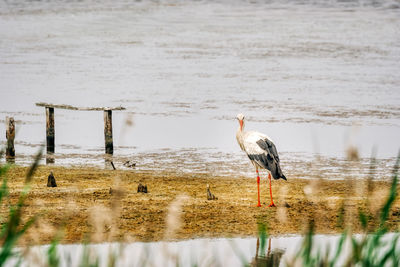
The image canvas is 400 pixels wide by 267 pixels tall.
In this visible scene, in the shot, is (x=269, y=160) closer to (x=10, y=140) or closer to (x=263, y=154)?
(x=263, y=154)

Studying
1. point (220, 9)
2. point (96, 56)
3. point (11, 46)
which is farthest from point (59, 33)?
point (220, 9)

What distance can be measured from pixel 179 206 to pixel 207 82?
100.0 feet

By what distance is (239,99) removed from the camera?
3988cm

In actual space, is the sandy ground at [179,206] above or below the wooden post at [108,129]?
below

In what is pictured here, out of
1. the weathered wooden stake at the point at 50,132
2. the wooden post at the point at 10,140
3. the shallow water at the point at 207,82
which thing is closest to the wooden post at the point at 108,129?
the shallow water at the point at 207,82

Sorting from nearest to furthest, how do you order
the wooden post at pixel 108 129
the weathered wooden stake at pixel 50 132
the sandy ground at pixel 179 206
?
the sandy ground at pixel 179 206 → the wooden post at pixel 108 129 → the weathered wooden stake at pixel 50 132

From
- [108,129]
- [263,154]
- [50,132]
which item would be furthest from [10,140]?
[263,154]

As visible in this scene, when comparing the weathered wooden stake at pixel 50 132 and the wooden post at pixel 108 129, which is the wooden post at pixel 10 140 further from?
the wooden post at pixel 108 129

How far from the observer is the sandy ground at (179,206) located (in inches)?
559

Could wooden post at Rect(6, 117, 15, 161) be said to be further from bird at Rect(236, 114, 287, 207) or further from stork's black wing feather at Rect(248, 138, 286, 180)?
stork's black wing feather at Rect(248, 138, 286, 180)

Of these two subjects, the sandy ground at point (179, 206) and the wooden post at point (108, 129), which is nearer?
the sandy ground at point (179, 206)

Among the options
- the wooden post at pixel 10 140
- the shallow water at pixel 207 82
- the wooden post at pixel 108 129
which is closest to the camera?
the wooden post at pixel 10 140

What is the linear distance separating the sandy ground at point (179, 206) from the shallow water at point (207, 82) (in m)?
1.34

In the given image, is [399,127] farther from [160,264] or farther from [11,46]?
[11,46]
